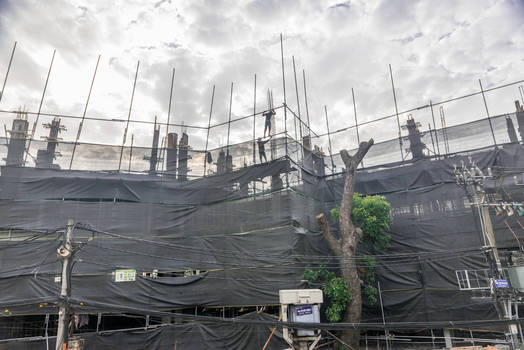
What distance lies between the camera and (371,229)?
14.9m

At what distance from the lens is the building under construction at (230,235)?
1368 centimetres

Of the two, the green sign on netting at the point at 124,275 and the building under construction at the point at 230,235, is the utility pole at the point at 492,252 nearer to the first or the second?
the building under construction at the point at 230,235

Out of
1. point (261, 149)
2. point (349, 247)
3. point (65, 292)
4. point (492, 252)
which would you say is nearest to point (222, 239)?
point (261, 149)

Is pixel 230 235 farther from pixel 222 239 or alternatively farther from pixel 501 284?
pixel 501 284

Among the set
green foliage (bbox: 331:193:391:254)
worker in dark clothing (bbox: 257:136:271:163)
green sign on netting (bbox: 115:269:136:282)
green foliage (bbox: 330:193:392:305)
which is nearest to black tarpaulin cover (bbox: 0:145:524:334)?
green foliage (bbox: 330:193:392:305)

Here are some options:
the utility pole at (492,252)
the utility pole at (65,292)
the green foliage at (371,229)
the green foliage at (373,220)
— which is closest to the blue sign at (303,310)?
the utility pole at (65,292)

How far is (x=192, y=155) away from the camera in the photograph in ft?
58.3

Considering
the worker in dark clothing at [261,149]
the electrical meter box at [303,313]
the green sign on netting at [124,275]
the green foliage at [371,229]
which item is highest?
the worker in dark clothing at [261,149]

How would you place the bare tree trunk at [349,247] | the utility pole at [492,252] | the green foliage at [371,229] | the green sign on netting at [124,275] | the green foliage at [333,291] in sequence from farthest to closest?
the green foliage at [371,229] < the bare tree trunk at [349,247] < the green foliage at [333,291] < the green sign on netting at [124,275] < the utility pole at [492,252]

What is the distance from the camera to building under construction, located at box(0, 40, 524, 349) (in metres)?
13.7

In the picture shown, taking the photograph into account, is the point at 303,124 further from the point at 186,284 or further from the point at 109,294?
the point at 109,294

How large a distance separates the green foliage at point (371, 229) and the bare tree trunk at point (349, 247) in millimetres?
414

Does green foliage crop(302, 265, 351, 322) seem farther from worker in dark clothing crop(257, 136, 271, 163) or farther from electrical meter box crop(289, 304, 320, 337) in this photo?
electrical meter box crop(289, 304, 320, 337)

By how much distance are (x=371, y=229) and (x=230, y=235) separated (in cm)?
631
